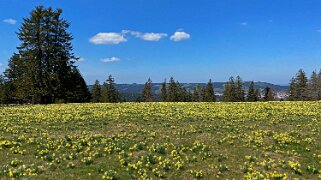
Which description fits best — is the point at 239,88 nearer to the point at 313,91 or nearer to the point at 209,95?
the point at 209,95

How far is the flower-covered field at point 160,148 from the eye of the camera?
13961mm

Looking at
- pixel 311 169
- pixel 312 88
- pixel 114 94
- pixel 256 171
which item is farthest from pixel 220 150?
pixel 114 94

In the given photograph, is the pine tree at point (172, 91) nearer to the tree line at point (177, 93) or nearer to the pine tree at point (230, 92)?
the tree line at point (177, 93)

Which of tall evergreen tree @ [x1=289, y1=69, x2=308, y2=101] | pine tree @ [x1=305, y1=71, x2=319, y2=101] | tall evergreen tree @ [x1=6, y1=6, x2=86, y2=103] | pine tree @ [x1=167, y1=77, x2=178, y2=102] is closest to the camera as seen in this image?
tall evergreen tree @ [x1=6, y1=6, x2=86, y2=103]

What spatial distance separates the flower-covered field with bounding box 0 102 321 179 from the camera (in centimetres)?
1396

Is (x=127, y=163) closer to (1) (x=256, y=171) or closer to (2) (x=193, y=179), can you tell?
(2) (x=193, y=179)

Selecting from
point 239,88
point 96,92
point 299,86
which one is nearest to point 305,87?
point 299,86

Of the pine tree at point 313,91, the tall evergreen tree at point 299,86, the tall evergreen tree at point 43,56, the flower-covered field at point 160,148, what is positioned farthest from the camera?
the tall evergreen tree at point 299,86

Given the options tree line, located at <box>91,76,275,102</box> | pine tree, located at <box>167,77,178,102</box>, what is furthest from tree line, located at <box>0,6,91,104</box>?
pine tree, located at <box>167,77,178,102</box>

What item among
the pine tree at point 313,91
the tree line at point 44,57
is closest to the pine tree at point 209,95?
the pine tree at point 313,91

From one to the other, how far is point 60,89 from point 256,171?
4656 cm

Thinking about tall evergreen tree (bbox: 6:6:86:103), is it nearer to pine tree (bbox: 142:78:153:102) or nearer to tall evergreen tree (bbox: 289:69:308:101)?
pine tree (bbox: 142:78:153:102)

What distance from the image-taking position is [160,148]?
53.8ft

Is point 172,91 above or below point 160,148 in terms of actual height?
above
